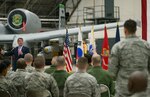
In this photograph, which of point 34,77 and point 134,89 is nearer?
point 134,89

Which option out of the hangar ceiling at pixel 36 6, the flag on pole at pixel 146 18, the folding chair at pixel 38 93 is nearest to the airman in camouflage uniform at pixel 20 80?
the folding chair at pixel 38 93

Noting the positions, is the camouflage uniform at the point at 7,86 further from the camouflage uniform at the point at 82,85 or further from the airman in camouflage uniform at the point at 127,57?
the airman in camouflage uniform at the point at 127,57

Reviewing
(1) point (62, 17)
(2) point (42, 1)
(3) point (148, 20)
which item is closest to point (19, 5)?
(2) point (42, 1)

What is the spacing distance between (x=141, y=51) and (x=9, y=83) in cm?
187

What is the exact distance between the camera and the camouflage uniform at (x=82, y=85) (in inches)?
185

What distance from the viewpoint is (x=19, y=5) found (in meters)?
31.7

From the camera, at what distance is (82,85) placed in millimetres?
4711

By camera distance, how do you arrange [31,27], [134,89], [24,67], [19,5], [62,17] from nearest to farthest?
[134,89] → [24,67] → [31,27] → [62,17] → [19,5]

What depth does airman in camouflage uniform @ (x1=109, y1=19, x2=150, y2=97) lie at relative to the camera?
13.5 ft

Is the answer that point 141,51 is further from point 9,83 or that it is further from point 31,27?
point 31,27

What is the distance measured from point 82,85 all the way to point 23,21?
15.1 meters

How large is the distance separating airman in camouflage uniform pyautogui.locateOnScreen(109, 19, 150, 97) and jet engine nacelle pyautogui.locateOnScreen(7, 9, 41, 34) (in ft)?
50.5

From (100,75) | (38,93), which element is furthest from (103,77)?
(38,93)

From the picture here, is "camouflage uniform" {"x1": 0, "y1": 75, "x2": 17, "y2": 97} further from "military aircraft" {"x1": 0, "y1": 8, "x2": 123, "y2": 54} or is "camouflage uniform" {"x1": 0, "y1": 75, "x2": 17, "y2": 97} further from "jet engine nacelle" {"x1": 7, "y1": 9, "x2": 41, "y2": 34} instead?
"jet engine nacelle" {"x1": 7, "y1": 9, "x2": 41, "y2": 34}
